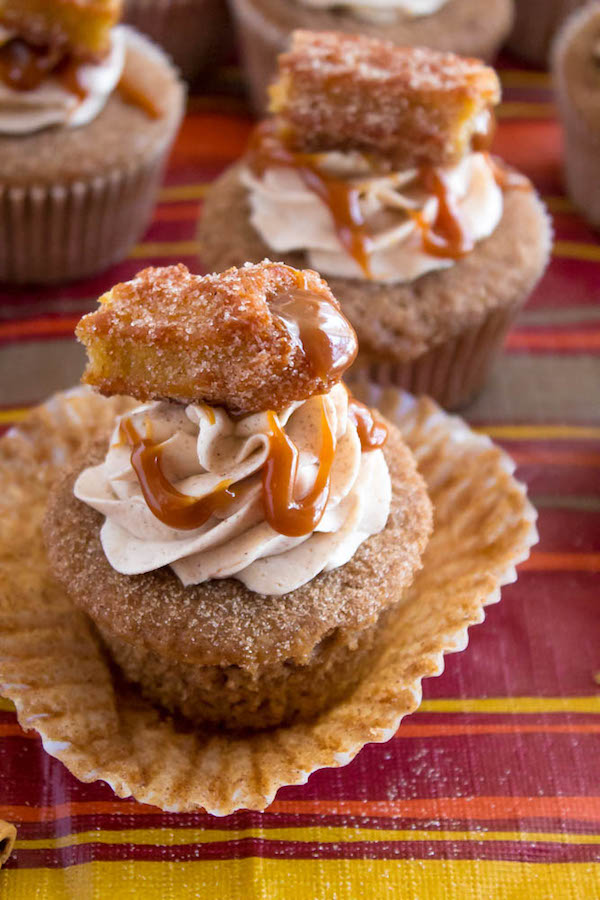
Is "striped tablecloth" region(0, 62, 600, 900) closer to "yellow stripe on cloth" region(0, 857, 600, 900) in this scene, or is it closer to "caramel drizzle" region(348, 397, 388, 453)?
"yellow stripe on cloth" region(0, 857, 600, 900)

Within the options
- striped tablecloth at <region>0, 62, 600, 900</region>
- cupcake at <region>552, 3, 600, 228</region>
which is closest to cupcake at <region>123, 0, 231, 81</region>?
cupcake at <region>552, 3, 600, 228</region>

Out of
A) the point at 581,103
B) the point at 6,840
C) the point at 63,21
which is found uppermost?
the point at 63,21

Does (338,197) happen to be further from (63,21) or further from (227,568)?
(227,568)

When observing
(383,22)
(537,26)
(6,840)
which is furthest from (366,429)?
(537,26)

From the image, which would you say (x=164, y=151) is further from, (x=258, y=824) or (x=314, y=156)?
(x=258, y=824)

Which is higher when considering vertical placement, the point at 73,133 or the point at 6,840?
the point at 73,133

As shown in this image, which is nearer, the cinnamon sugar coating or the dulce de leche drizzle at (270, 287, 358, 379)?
the dulce de leche drizzle at (270, 287, 358, 379)
